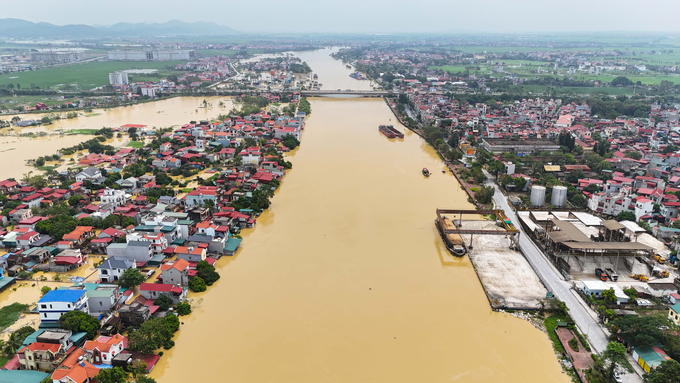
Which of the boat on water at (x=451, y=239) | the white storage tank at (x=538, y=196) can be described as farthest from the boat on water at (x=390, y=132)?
the boat on water at (x=451, y=239)

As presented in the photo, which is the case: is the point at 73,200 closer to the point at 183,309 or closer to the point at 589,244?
the point at 183,309

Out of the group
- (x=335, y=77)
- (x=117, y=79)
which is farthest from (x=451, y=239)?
(x=335, y=77)

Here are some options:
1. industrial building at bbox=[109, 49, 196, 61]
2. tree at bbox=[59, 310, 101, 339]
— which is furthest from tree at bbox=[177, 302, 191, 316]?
industrial building at bbox=[109, 49, 196, 61]

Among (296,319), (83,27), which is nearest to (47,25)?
(83,27)

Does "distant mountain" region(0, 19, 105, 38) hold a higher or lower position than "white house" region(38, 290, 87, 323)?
higher

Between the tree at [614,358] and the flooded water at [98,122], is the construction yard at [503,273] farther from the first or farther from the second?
the flooded water at [98,122]

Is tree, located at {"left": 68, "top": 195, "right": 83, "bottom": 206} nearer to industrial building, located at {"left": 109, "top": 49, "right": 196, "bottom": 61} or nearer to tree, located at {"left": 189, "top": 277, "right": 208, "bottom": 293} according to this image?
tree, located at {"left": 189, "top": 277, "right": 208, "bottom": 293}

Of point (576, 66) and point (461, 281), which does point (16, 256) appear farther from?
point (576, 66)
